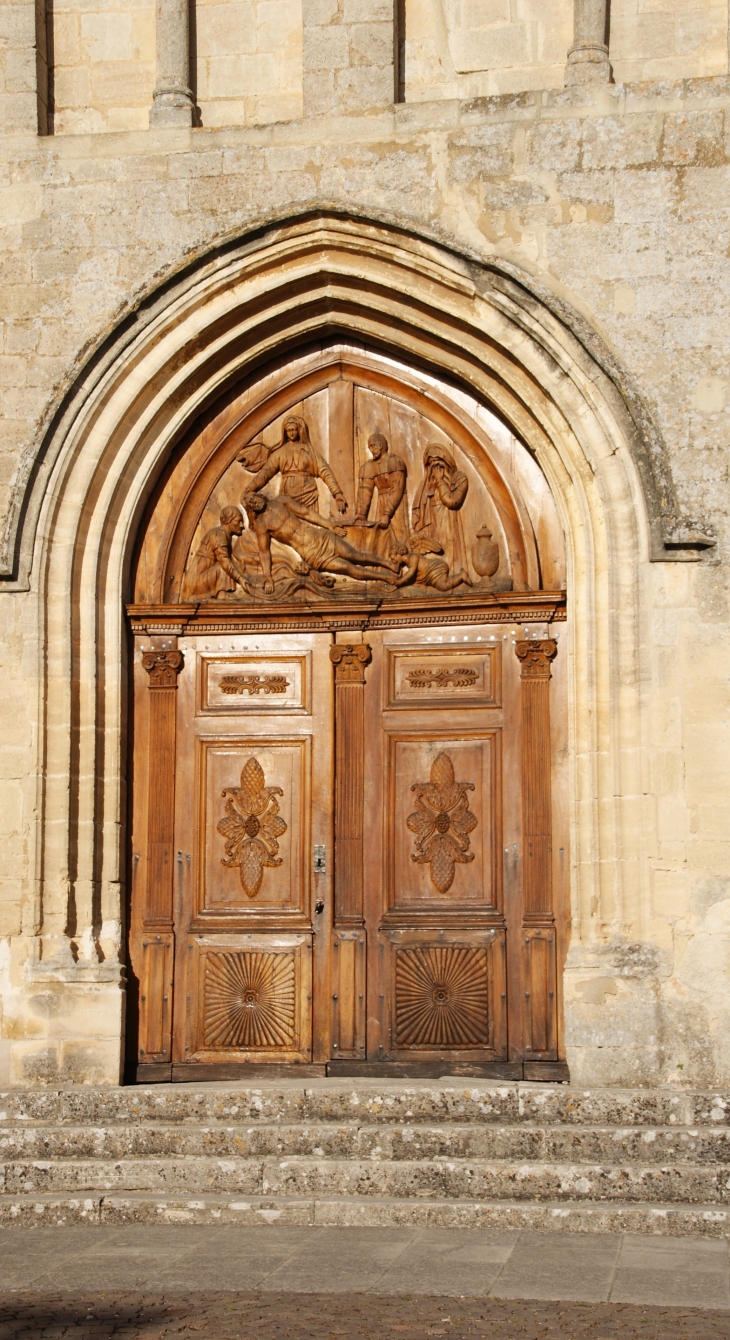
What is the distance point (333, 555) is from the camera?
788 centimetres

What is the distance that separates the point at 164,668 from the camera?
783cm

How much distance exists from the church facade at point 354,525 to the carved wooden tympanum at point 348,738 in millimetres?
20

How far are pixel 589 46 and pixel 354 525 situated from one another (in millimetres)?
2501

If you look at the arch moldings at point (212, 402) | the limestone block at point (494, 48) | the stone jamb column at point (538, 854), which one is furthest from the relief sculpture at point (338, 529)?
the limestone block at point (494, 48)

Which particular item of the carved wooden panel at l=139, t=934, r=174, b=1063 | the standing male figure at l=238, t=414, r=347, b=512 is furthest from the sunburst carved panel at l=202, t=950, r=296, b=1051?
the standing male figure at l=238, t=414, r=347, b=512

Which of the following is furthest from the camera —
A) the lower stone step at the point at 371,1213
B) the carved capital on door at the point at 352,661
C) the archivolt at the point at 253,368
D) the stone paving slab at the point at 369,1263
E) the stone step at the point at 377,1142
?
the carved capital on door at the point at 352,661

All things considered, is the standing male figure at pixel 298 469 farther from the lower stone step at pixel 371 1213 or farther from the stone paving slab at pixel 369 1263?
the stone paving slab at pixel 369 1263

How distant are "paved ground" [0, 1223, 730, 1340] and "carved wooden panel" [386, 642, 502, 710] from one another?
102 inches

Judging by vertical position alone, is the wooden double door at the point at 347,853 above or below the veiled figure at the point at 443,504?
below

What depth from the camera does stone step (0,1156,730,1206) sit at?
20.0ft

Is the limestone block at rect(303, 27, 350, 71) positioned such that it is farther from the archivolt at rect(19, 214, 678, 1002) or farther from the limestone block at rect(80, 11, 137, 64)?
the limestone block at rect(80, 11, 137, 64)

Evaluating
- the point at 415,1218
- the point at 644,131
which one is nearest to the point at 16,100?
the point at 644,131

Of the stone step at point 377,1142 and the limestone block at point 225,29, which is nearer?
the stone step at point 377,1142

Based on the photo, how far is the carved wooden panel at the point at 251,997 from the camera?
7586mm
